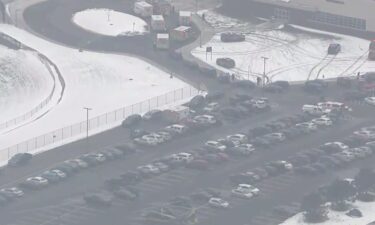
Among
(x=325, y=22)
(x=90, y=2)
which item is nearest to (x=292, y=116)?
(x=325, y=22)

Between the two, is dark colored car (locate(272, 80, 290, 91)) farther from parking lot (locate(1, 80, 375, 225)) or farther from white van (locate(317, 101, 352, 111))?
white van (locate(317, 101, 352, 111))

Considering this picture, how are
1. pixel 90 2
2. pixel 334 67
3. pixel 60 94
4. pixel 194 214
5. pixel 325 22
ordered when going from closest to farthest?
pixel 194 214 < pixel 60 94 < pixel 334 67 < pixel 325 22 < pixel 90 2

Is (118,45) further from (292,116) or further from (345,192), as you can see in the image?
(345,192)

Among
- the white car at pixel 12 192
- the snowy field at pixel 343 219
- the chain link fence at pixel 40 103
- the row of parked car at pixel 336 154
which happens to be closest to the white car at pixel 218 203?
the snowy field at pixel 343 219

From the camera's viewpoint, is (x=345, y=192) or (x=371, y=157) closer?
(x=345, y=192)

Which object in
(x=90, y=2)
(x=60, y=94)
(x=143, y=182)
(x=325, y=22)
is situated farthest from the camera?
(x=90, y=2)
